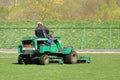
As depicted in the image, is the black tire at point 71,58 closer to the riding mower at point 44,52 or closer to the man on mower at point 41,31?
the riding mower at point 44,52

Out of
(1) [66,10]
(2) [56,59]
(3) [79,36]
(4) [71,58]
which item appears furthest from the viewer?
(1) [66,10]

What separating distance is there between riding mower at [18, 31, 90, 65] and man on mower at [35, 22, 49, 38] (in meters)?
0.24

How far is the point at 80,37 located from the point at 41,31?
2893 centimetres

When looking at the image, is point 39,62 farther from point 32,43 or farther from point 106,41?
point 106,41

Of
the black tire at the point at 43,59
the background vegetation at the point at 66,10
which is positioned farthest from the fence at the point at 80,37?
the black tire at the point at 43,59

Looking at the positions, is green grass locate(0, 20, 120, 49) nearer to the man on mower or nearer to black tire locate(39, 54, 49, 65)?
the man on mower

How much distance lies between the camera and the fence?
54.3 meters

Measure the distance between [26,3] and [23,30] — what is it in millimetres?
24570

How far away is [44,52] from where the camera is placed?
26734mm

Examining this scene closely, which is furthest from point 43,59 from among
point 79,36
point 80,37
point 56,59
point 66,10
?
point 66,10

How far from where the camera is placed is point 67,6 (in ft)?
281

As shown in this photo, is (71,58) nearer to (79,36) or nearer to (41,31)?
(41,31)

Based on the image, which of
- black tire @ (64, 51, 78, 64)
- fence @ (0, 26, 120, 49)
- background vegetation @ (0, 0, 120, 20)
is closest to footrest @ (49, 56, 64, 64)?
black tire @ (64, 51, 78, 64)

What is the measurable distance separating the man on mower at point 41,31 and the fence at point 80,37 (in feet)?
88.6
